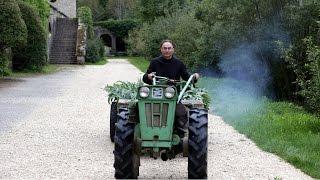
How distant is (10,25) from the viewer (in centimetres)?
2352

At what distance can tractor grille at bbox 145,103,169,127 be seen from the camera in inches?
277

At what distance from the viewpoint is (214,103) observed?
1702 cm

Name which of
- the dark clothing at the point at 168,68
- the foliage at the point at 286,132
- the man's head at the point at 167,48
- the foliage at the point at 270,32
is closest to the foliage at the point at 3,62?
the foliage at the point at 270,32

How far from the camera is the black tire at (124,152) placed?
6.95m

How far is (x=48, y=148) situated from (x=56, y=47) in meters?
37.4

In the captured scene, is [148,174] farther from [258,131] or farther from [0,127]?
[0,127]

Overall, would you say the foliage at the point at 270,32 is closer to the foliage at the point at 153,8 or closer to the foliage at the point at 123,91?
the foliage at the point at 123,91

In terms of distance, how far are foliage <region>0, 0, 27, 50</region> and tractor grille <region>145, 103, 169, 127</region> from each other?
57.6 feet

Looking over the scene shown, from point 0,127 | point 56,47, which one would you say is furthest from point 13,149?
point 56,47

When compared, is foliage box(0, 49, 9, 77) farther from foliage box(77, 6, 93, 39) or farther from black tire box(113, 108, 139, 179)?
foliage box(77, 6, 93, 39)

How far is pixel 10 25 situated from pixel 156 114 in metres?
17.7

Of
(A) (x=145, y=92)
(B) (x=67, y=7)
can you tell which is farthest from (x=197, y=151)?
(B) (x=67, y=7)

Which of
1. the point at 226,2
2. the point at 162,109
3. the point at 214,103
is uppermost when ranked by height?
the point at 226,2

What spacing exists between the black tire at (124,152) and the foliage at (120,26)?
63227 mm
